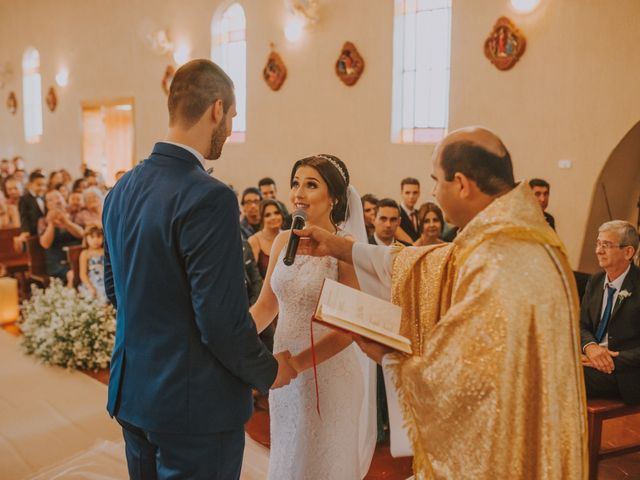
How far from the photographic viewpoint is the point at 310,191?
2.77 meters

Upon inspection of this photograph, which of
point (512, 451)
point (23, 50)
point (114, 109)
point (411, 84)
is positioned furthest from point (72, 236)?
point (23, 50)

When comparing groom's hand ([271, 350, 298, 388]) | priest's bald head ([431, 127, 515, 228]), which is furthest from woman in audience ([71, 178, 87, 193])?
priest's bald head ([431, 127, 515, 228])

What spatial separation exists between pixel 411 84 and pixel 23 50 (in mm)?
13661

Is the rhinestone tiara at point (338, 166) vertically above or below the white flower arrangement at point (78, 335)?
above

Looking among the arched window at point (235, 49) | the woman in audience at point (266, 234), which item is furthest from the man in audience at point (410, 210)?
the arched window at point (235, 49)

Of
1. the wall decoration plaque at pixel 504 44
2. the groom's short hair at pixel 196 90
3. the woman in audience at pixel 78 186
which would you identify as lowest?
the woman in audience at pixel 78 186

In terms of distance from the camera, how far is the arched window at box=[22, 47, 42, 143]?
18.0 m

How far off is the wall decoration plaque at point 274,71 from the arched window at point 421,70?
236 centimetres

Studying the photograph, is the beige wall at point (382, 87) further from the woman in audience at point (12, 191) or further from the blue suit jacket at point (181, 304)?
the blue suit jacket at point (181, 304)

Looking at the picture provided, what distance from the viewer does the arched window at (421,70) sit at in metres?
8.87

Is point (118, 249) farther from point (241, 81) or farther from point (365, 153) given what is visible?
point (241, 81)

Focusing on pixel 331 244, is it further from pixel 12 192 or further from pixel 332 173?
pixel 12 192

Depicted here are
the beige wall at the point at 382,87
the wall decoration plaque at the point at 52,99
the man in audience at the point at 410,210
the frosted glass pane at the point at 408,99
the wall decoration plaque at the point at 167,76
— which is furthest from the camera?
the wall decoration plaque at the point at 52,99

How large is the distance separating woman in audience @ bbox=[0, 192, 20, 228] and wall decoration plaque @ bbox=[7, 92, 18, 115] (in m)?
9.72
